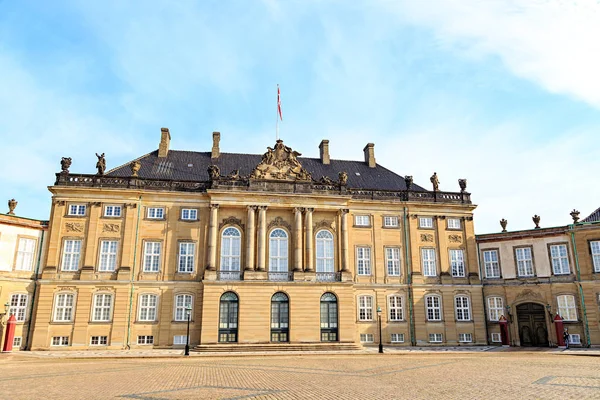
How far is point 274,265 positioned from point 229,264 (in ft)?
12.2

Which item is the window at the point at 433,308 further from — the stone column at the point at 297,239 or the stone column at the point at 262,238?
the stone column at the point at 262,238

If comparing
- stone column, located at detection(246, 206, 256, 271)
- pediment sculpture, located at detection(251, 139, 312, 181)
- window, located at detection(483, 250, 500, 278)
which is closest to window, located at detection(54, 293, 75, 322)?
stone column, located at detection(246, 206, 256, 271)

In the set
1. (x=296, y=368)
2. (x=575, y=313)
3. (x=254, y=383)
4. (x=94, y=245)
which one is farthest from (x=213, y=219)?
(x=575, y=313)

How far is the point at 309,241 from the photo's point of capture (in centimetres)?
3744

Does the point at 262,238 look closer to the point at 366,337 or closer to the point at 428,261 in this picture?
the point at 366,337

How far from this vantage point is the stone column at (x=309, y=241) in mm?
37188

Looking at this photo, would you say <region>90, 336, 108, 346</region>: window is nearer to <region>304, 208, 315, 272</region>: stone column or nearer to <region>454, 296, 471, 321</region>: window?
<region>304, 208, 315, 272</region>: stone column

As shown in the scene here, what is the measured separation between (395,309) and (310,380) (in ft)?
77.4

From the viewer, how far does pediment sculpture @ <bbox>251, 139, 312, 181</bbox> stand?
38656 mm

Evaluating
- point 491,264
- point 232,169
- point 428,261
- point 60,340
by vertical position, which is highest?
point 232,169


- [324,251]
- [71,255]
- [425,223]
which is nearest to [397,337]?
[324,251]

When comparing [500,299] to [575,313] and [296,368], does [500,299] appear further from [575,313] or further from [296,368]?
[296,368]

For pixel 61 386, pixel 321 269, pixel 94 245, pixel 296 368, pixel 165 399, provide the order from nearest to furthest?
pixel 165 399
pixel 61 386
pixel 296 368
pixel 94 245
pixel 321 269

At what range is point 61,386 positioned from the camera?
15.2 m
